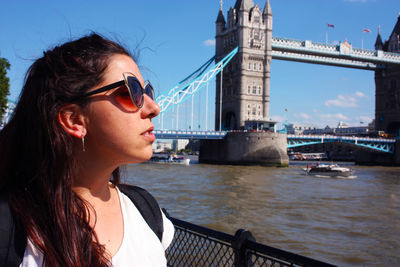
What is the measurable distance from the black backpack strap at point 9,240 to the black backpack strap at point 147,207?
35cm

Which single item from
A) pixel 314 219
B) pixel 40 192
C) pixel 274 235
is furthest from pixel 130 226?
pixel 314 219

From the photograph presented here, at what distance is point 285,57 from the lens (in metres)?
35.9

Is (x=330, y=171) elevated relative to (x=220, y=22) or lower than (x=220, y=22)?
lower

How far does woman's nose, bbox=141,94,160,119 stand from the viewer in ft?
3.24

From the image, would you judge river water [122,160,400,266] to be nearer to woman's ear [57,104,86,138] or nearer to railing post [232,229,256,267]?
railing post [232,229,256,267]

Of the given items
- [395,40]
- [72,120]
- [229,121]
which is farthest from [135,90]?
[395,40]

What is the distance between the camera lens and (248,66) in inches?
1363

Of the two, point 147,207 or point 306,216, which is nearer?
point 147,207

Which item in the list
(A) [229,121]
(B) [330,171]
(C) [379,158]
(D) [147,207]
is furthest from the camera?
(A) [229,121]

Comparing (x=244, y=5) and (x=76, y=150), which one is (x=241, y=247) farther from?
(x=244, y=5)

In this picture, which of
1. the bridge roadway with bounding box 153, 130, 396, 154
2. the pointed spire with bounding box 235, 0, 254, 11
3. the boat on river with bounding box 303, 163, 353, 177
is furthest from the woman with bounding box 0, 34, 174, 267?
the pointed spire with bounding box 235, 0, 254, 11

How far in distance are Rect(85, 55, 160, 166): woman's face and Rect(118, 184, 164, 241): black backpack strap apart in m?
0.19

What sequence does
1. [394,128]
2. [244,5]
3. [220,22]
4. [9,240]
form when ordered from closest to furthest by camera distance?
1. [9,240]
2. [244,5]
3. [220,22]
4. [394,128]

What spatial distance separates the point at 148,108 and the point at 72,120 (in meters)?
0.18
